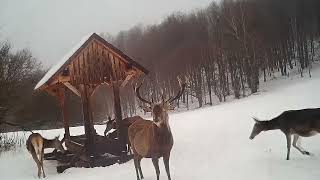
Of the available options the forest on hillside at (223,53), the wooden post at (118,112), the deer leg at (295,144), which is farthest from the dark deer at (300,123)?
the forest on hillside at (223,53)

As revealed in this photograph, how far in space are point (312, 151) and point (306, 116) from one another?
1.42m

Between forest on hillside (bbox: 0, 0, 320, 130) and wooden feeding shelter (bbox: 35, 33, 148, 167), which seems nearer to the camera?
wooden feeding shelter (bbox: 35, 33, 148, 167)

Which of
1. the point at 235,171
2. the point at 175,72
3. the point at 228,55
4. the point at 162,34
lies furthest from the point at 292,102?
the point at 162,34

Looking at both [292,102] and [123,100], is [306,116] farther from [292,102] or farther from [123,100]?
[123,100]

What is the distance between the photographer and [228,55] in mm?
52375

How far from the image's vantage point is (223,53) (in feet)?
182

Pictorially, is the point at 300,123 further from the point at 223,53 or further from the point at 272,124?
the point at 223,53

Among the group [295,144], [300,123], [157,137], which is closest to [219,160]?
[295,144]

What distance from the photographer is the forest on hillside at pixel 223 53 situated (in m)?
50.0

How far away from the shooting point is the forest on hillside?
49969mm

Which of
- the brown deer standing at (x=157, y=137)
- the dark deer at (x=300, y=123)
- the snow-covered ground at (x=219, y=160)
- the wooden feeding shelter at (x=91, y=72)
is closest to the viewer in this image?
the brown deer standing at (x=157, y=137)

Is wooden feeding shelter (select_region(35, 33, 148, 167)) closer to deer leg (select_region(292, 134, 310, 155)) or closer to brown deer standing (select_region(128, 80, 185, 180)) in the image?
brown deer standing (select_region(128, 80, 185, 180))

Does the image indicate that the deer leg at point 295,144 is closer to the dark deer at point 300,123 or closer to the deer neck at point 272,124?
the dark deer at point 300,123

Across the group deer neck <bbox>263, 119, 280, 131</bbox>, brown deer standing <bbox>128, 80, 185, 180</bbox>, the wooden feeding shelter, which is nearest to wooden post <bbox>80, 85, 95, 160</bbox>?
the wooden feeding shelter
